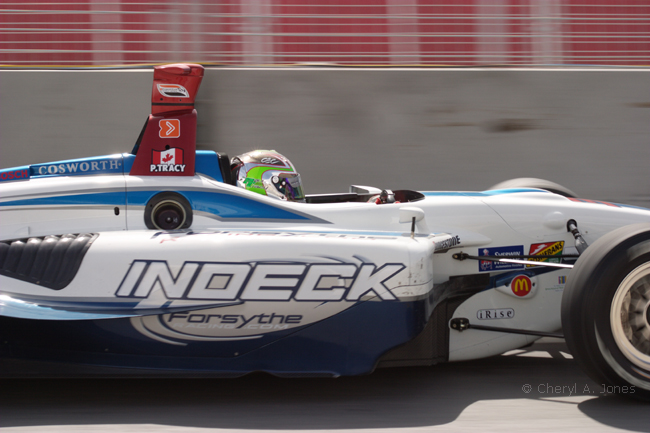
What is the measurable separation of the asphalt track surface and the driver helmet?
3.23 ft

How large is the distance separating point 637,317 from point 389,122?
2.78m

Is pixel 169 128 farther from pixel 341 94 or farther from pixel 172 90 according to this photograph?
pixel 341 94

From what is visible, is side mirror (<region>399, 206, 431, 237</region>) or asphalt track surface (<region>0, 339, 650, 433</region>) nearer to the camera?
asphalt track surface (<region>0, 339, 650, 433</region>)

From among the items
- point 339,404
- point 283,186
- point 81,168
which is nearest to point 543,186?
point 283,186

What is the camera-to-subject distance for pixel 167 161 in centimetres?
310

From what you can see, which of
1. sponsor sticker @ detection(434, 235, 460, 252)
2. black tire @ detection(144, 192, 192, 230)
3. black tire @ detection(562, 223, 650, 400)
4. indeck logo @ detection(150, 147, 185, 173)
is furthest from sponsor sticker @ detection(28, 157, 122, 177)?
black tire @ detection(562, 223, 650, 400)

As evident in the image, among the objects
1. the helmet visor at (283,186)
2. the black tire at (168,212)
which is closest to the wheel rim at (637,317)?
the helmet visor at (283,186)

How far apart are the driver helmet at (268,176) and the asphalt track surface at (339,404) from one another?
985 millimetres

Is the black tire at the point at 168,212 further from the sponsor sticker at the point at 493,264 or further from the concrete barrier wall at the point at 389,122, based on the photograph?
the concrete barrier wall at the point at 389,122

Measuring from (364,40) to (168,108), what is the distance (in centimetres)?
260

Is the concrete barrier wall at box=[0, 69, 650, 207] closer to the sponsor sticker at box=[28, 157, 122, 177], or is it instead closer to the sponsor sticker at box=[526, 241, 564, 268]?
the sponsor sticker at box=[28, 157, 122, 177]

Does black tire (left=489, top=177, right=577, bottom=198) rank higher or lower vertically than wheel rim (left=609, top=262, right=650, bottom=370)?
higher

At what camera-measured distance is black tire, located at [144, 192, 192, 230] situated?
117 inches

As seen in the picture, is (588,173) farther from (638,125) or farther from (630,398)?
(630,398)
